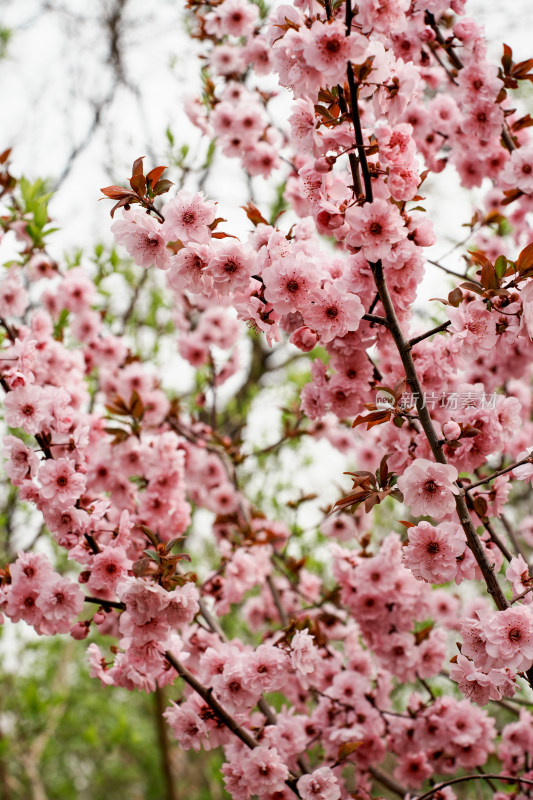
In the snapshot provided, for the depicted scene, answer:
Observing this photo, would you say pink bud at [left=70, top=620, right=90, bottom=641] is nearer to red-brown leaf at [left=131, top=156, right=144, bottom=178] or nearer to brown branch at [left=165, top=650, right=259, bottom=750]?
brown branch at [left=165, top=650, right=259, bottom=750]

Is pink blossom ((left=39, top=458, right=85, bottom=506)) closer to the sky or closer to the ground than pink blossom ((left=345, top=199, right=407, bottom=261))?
closer to the ground

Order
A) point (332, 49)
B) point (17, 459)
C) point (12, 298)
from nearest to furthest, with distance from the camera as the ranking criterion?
point (332, 49)
point (17, 459)
point (12, 298)

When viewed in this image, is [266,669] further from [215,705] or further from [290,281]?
[290,281]

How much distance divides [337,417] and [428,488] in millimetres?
782

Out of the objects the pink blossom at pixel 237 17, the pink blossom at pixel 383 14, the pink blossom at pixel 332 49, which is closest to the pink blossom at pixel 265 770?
the pink blossom at pixel 332 49

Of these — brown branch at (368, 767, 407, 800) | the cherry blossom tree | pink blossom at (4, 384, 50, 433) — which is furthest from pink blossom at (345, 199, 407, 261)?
brown branch at (368, 767, 407, 800)

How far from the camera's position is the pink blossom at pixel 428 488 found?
167cm

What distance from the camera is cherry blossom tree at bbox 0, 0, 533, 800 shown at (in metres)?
1.72

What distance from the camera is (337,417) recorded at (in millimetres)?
2467

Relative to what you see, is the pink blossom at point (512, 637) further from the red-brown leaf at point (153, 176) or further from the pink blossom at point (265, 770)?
the red-brown leaf at point (153, 176)

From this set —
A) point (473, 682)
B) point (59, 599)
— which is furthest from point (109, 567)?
point (473, 682)

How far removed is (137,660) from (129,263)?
15.8 ft

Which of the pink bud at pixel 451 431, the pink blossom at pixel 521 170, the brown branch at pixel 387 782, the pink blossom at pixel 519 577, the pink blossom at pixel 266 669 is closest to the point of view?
the pink blossom at pixel 519 577

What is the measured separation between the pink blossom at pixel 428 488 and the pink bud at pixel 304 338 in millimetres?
448
